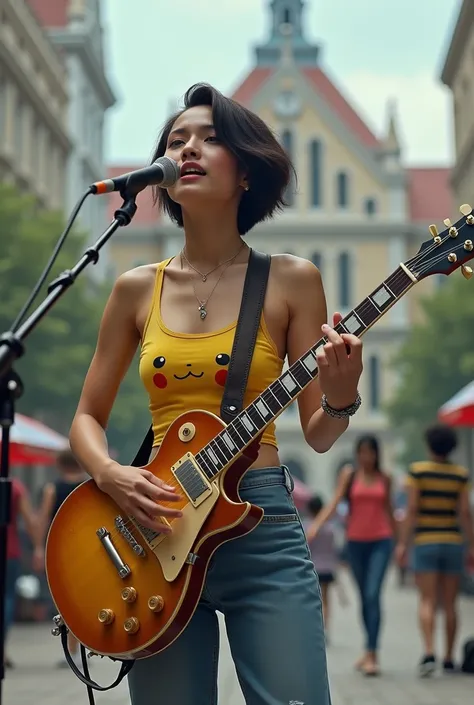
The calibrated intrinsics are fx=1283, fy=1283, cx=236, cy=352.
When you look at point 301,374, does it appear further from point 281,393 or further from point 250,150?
point 250,150

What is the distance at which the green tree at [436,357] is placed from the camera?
41.4m

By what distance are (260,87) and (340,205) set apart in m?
7.43

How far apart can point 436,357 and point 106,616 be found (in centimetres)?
4141

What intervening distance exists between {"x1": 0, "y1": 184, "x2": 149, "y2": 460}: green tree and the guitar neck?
77.8 ft

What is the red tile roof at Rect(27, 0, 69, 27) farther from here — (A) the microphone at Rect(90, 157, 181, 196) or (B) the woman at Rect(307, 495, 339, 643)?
(A) the microphone at Rect(90, 157, 181, 196)

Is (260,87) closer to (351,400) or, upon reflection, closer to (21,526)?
(21,526)

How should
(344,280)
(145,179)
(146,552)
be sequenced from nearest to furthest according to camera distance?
(146,552) < (145,179) < (344,280)

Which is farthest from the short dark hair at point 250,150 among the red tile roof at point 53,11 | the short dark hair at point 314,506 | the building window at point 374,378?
the building window at point 374,378

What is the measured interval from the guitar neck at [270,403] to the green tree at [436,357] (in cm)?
3490

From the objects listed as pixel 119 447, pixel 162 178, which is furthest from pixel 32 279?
pixel 162 178

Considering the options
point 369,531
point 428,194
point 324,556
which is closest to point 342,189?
point 428,194

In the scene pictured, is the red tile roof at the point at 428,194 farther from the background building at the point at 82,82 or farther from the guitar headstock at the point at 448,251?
the guitar headstock at the point at 448,251

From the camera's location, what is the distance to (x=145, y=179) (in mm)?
3381

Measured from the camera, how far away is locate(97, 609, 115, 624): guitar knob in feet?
10.1
